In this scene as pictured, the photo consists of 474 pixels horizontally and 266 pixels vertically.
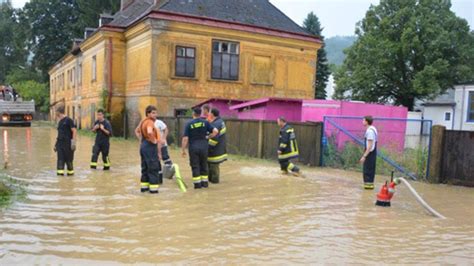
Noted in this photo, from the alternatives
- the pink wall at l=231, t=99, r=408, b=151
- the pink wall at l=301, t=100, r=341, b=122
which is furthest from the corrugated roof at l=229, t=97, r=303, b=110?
the pink wall at l=301, t=100, r=341, b=122

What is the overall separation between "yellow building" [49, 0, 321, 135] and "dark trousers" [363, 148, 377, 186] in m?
16.0

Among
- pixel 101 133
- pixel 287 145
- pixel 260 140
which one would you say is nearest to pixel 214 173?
pixel 287 145

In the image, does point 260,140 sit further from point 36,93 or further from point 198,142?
point 36,93

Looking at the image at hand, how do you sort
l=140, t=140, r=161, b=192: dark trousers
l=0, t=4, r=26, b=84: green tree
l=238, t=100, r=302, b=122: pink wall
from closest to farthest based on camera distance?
l=140, t=140, r=161, b=192: dark trousers < l=238, t=100, r=302, b=122: pink wall < l=0, t=4, r=26, b=84: green tree

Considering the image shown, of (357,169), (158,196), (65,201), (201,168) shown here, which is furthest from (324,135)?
(65,201)

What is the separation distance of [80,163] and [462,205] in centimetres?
1023

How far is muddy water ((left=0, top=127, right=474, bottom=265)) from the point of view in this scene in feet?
17.3

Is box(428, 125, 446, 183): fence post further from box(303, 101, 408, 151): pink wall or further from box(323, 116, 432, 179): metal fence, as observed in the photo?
box(303, 101, 408, 151): pink wall

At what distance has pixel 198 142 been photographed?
31.4ft

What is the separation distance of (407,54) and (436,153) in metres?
30.4

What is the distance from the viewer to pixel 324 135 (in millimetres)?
13805

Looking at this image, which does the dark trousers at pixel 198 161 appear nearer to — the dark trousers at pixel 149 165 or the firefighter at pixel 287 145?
the dark trousers at pixel 149 165

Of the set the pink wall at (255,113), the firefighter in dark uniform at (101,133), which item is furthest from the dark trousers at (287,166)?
the pink wall at (255,113)

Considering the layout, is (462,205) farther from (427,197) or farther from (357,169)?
(357,169)
